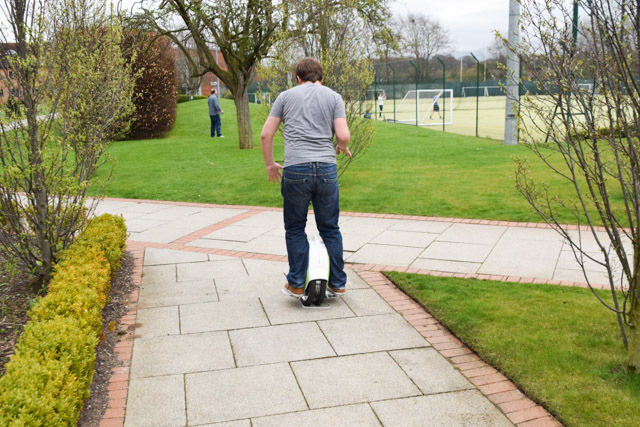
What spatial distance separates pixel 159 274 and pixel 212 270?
50 cm

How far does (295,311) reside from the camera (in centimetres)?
478

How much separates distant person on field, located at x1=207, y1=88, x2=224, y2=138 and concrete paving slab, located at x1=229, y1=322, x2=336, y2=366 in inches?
644

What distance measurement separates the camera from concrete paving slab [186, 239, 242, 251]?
6863 mm

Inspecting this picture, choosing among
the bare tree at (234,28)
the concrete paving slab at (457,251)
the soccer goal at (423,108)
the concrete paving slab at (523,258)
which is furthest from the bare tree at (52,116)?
the soccer goal at (423,108)

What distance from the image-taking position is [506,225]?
755cm

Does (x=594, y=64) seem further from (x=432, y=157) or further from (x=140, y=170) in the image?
(x=140, y=170)

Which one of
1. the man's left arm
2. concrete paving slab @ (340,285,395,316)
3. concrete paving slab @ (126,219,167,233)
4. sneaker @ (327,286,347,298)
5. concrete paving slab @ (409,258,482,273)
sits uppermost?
the man's left arm

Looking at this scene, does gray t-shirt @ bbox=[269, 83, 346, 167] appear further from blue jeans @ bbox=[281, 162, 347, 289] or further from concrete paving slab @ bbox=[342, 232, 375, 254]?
concrete paving slab @ bbox=[342, 232, 375, 254]

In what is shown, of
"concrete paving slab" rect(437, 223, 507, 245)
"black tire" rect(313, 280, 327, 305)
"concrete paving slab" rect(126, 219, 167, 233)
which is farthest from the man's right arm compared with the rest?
"concrete paving slab" rect(126, 219, 167, 233)

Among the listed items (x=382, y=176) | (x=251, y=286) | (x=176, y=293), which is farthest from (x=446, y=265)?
(x=382, y=176)

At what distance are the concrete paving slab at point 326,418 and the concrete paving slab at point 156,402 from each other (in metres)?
0.45

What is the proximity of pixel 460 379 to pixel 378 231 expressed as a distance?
3.94 metres

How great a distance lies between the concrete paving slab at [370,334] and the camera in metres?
4.10

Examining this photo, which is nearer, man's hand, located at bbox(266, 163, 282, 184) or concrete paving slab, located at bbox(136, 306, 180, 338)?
concrete paving slab, located at bbox(136, 306, 180, 338)
